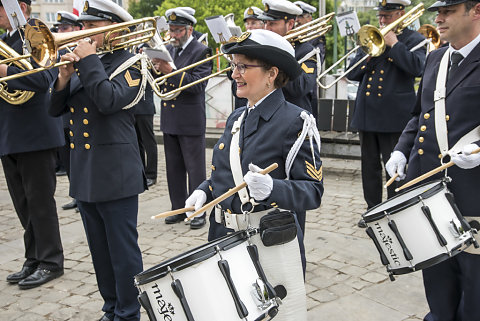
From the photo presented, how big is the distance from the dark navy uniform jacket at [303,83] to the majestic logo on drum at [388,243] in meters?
2.31

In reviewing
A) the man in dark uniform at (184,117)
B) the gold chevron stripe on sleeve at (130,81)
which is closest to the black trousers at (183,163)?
the man in dark uniform at (184,117)

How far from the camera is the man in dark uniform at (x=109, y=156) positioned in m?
3.59

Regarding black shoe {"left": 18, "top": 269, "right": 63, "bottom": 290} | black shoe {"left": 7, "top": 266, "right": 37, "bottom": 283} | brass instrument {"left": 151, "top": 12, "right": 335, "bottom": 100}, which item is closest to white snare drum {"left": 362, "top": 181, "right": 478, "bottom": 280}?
brass instrument {"left": 151, "top": 12, "right": 335, "bottom": 100}

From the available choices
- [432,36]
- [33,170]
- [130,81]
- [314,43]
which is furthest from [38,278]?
[432,36]

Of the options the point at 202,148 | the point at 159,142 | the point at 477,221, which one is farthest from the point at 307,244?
the point at 159,142

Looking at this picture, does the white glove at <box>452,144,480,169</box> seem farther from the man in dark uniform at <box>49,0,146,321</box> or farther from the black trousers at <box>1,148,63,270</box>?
the black trousers at <box>1,148,63,270</box>

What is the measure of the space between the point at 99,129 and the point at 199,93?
2841 millimetres

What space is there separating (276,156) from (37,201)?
2.81 metres

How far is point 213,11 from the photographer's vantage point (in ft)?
124

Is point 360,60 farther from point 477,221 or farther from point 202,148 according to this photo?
point 477,221

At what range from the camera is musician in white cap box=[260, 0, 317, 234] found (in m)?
5.12

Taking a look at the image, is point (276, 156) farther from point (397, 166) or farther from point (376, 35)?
point (376, 35)

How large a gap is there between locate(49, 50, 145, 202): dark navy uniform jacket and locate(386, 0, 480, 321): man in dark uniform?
188 cm

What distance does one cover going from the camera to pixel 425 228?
9.21 feet
